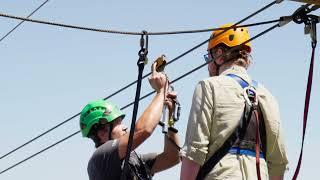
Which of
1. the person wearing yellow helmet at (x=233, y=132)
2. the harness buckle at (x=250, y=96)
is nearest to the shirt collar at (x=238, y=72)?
the person wearing yellow helmet at (x=233, y=132)

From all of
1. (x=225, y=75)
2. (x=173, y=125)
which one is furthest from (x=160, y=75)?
(x=225, y=75)

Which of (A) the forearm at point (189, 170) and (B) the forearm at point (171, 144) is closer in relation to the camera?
(A) the forearm at point (189, 170)

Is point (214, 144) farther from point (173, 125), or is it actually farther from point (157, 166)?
point (157, 166)

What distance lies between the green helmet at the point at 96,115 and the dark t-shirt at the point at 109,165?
1.77 feet

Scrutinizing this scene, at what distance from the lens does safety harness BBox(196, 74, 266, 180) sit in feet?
13.6

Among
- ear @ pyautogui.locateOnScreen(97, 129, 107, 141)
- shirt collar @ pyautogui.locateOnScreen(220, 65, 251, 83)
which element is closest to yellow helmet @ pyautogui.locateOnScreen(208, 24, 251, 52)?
shirt collar @ pyautogui.locateOnScreen(220, 65, 251, 83)

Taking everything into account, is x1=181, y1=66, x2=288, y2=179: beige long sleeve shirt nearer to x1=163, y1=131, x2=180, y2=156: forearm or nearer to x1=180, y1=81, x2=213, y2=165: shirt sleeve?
x1=180, y1=81, x2=213, y2=165: shirt sleeve

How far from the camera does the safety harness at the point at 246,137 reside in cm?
414

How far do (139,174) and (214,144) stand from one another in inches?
55.5

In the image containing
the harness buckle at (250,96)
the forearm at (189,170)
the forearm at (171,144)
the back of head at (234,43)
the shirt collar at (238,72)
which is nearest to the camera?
the forearm at (189,170)

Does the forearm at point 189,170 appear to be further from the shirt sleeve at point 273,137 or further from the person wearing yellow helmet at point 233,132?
the shirt sleeve at point 273,137

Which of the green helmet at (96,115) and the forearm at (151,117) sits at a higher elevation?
the green helmet at (96,115)

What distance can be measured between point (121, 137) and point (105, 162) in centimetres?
23

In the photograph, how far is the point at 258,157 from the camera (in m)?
4.24
